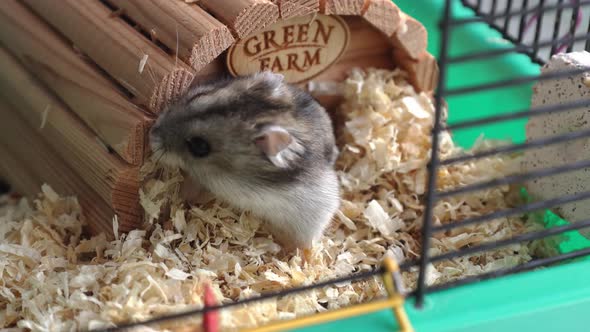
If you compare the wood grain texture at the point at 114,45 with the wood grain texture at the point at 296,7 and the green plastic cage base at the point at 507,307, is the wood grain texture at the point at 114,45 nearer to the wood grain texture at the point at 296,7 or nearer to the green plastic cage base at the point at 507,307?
the wood grain texture at the point at 296,7

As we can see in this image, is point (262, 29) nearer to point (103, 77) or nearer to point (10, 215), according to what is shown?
point (103, 77)

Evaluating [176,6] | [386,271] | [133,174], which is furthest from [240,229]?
[386,271]

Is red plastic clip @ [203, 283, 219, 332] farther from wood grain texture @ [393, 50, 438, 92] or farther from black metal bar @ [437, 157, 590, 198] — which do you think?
wood grain texture @ [393, 50, 438, 92]

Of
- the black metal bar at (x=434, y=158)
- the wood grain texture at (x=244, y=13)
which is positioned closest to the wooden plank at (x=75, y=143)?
the wood grain texture at (x=244, y=13)

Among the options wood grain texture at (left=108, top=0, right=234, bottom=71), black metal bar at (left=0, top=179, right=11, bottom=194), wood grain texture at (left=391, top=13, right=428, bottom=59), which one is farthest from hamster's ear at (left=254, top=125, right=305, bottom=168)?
black metal bar at (left=0, top=179, right=11, bottom=194)

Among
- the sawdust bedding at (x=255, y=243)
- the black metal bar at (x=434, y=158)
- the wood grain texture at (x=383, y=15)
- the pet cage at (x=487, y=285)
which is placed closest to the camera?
the black metal bar at (x=434, y=158)
